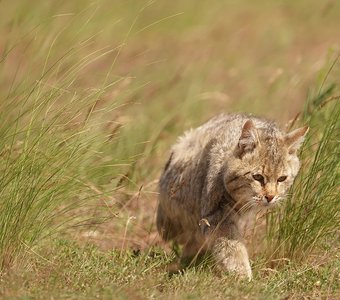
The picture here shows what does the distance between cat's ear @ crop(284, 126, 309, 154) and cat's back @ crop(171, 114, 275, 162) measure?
1.24 feet

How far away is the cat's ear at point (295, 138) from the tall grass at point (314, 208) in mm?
159

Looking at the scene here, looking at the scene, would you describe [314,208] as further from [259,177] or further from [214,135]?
[214,135]

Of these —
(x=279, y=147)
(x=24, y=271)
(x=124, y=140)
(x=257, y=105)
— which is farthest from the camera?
(x=257, y=105)

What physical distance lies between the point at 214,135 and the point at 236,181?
72 cm

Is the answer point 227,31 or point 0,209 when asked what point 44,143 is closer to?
point 0,209

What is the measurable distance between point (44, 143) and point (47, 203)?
0.42 meters

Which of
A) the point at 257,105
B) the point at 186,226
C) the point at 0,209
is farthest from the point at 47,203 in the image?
the point at 257,105

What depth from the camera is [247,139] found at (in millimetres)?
6227

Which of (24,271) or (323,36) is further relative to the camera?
(323,36)

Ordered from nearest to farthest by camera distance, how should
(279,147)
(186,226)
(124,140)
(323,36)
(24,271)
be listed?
(24,271) < (279,147) < (186,226) < (124,140) < (323,36)

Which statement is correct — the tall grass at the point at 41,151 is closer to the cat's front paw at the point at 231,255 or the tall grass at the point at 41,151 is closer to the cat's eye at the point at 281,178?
the cat's front paw at the point at 231,255

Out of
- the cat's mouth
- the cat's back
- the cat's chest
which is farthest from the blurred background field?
the cat's back

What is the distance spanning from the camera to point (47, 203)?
18.7ft

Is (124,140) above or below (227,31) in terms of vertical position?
above
